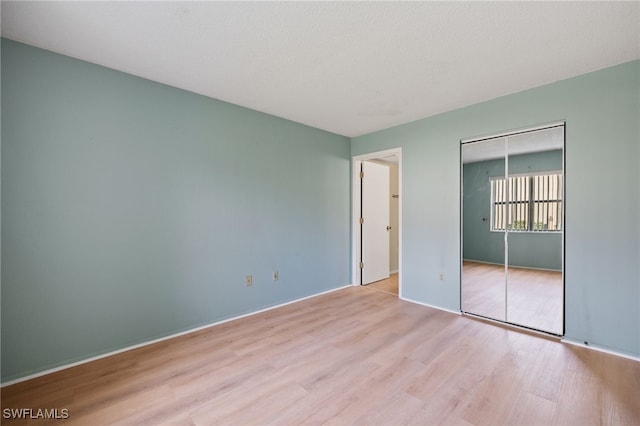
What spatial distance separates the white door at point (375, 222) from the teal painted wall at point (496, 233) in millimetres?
1675

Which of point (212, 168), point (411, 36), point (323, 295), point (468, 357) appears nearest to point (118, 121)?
point (212, 168)

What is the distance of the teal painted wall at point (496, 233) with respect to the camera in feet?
9.02

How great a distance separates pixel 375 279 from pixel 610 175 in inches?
130

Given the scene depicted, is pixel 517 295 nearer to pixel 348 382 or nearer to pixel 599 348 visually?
pixel 599 348

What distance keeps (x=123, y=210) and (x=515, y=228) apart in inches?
158

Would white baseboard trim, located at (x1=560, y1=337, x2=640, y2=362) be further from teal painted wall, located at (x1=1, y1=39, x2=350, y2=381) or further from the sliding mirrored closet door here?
teal painted wall, located at (x1=1, y1=39, x2=350, y2=381)

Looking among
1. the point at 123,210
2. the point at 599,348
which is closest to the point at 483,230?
the point at 599,348

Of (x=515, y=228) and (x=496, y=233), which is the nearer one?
(x=515, y=228)

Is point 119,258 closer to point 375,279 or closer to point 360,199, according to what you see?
point 360,199

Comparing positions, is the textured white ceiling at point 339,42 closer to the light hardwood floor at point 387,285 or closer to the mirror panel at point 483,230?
the mirror panel at point 483,230

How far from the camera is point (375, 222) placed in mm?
4844

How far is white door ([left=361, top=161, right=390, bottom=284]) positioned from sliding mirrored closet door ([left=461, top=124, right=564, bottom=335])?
65.6 inches

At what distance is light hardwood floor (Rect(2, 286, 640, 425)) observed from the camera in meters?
1.67

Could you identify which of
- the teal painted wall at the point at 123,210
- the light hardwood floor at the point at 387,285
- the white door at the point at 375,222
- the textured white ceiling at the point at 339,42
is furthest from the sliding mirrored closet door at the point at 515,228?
the teal painted wall at the point at 123,210
